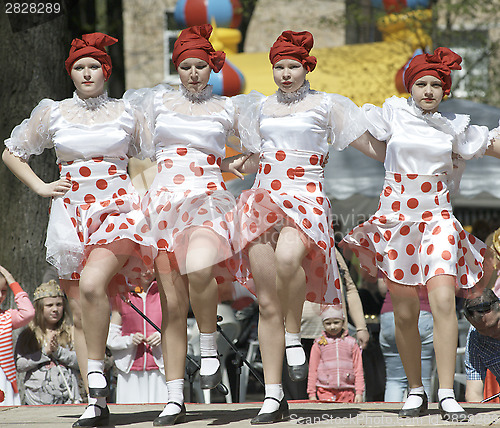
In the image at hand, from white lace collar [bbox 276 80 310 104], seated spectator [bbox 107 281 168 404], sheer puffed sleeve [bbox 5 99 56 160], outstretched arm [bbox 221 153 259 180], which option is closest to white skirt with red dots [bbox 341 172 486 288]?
white lace collar [bbox 276 80 310 104]

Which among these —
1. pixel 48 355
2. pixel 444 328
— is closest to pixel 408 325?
pixel 444 328

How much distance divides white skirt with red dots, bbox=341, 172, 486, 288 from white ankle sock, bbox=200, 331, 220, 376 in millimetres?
1021

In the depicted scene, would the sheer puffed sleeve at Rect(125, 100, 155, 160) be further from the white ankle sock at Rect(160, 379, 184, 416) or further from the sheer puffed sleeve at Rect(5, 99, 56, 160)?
the white ankle sock at Rect(160, 379, 184, 416)

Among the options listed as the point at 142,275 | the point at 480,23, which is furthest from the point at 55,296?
the point at 480,23

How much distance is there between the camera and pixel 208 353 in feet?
15.9

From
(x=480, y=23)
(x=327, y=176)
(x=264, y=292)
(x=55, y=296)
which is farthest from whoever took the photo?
(x=480, y=23)

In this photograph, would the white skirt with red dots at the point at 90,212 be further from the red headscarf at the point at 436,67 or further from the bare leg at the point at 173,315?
the red headscarf at the point at 436,67

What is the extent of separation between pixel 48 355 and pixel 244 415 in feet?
6.98

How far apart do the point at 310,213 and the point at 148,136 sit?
3.50ft

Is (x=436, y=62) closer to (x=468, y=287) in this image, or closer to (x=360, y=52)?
(x=468, y=287)

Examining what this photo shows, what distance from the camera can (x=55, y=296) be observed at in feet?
22.3

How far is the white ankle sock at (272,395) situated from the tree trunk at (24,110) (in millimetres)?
3403

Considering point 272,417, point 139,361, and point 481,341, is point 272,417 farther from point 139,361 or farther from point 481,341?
point 139,361

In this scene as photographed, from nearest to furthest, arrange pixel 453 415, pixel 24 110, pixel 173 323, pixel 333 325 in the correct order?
pixel 453 415, pixel 173 323, pixel 333 325, pixel 24 110
